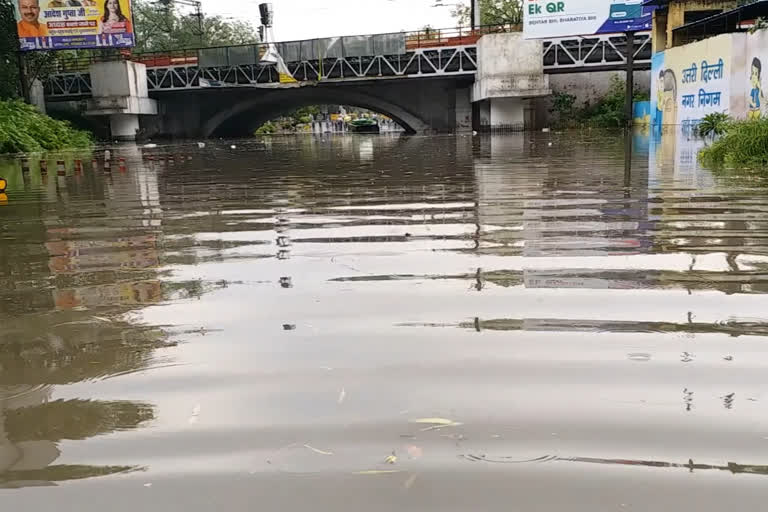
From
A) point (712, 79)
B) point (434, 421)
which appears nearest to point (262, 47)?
point (712, 79)

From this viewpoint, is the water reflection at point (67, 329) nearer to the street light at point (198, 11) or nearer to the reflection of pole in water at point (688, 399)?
the reflection of pole in water at point (688, 399)

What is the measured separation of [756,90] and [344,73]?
2408cm

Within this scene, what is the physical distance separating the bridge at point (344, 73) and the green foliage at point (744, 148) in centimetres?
2375

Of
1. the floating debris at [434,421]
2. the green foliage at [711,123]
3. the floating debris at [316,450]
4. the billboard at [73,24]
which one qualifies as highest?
the billboard at [73,24]

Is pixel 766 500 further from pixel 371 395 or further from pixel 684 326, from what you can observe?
Answer: pixel 684 326

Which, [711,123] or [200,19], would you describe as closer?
[711,123]

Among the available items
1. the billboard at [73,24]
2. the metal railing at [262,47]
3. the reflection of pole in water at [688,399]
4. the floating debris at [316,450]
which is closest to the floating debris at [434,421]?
the floating debris at [316,450]

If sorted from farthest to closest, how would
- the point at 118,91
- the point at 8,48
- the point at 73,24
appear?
the point at 118,91
the point at 8,48
the point at 73,24

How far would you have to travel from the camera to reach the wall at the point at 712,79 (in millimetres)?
17609

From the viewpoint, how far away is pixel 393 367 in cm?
247

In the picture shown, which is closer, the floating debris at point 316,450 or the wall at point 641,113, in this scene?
the floating debris at point 316,450

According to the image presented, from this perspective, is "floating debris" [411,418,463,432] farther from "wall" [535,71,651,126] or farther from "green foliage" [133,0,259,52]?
"green foliage" [133,0,259,52]

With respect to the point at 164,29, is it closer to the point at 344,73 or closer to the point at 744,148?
the point at 344,73

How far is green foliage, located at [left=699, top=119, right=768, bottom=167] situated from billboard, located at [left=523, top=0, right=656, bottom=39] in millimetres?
18359
